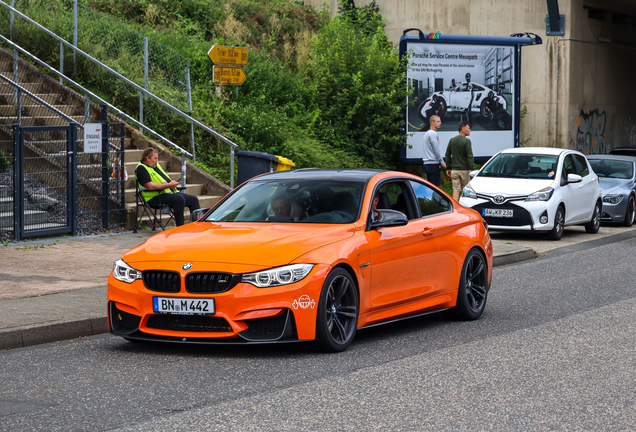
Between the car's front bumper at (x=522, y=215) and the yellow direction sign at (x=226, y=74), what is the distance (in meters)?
5.30

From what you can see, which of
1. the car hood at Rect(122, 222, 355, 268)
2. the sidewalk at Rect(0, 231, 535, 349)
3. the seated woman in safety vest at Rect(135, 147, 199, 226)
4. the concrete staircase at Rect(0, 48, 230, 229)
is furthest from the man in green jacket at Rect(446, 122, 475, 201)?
the car hood at Rect(122, 222, 355, 268)

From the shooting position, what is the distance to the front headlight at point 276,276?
6.62 m

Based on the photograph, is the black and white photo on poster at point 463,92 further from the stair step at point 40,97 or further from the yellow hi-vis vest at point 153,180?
the yellow hi-vis vest at point 153,180

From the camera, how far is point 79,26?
62.3ft

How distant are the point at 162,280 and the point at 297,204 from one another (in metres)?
1.54

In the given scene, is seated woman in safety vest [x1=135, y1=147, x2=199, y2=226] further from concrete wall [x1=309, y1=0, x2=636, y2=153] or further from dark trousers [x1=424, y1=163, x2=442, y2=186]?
concrete wall [x1=309, y1=0, x2=636, y2=153]

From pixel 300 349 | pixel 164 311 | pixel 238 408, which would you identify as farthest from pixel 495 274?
pixel 238 408

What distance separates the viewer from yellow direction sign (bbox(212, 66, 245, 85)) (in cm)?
1791

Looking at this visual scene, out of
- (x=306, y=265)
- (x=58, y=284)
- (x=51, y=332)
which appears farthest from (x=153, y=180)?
(x=306, y=265)

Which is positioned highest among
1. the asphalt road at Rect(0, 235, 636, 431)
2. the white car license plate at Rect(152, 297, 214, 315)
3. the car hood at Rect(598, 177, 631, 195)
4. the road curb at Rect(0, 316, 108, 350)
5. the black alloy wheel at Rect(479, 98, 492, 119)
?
the black alloy wheel at Rect(479, 98, 492, 119)

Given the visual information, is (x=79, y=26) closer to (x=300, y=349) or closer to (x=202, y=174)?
(x=202, y=174)

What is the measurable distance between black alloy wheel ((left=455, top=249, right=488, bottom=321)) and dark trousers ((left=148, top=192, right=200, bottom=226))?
20.9ft

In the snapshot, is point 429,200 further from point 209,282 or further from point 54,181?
point 54,181

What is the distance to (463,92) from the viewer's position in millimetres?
23969
